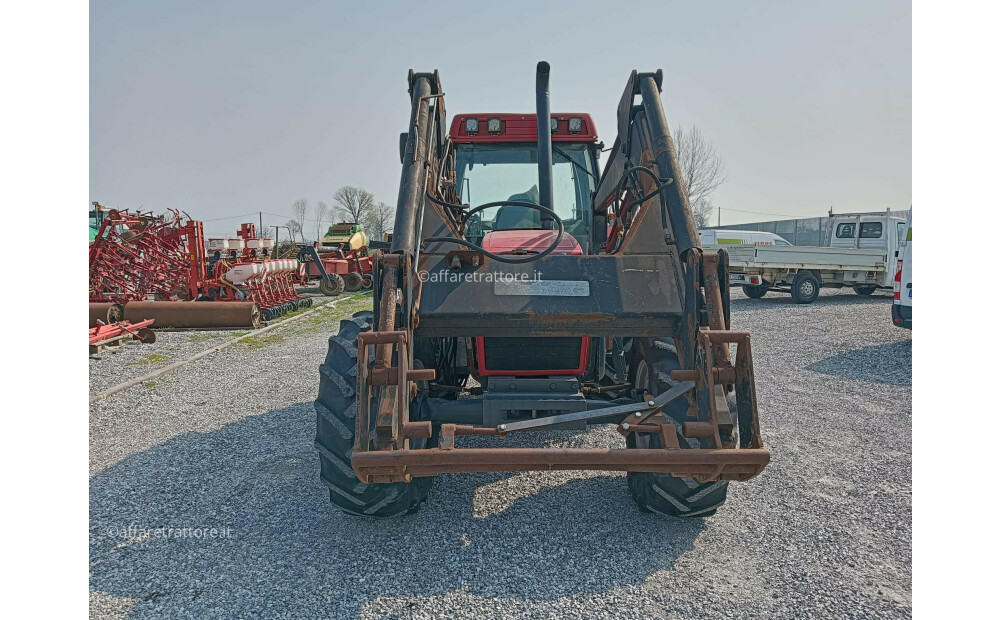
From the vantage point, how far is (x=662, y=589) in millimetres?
2719

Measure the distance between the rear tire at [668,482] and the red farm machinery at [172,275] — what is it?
9954 millimetres

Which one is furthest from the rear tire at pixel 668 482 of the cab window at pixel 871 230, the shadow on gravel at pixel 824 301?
the cab window at pixel 871 230

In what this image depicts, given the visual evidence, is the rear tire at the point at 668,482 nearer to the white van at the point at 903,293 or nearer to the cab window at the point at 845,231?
the white van at the point at 903,293

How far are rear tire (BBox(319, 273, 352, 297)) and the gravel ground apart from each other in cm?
1348

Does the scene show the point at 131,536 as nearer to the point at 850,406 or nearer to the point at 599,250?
the point at 599,250

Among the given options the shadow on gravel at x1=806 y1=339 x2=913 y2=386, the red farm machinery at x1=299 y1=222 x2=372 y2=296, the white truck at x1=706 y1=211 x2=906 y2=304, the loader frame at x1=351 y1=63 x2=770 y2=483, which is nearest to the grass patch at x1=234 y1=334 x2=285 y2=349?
the red farm machinery at x1=299 y1=222 x2=372 y2=296

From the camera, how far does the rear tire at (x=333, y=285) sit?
18.5m

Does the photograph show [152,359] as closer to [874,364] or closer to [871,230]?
[874,364]

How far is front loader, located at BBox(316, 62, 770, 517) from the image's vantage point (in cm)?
256

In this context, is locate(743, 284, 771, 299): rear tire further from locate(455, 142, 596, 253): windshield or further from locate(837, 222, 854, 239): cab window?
locate(455, 142, 596, 253): windshield

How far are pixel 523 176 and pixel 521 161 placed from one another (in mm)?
Result: 130

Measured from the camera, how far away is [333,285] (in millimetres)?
18625

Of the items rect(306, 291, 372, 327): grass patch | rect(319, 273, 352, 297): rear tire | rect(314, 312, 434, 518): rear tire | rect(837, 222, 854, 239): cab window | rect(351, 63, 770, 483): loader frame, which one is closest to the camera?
rect(351, 63, 770, 483): loader frame

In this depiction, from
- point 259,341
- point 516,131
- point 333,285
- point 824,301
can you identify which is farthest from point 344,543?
point 333,285
